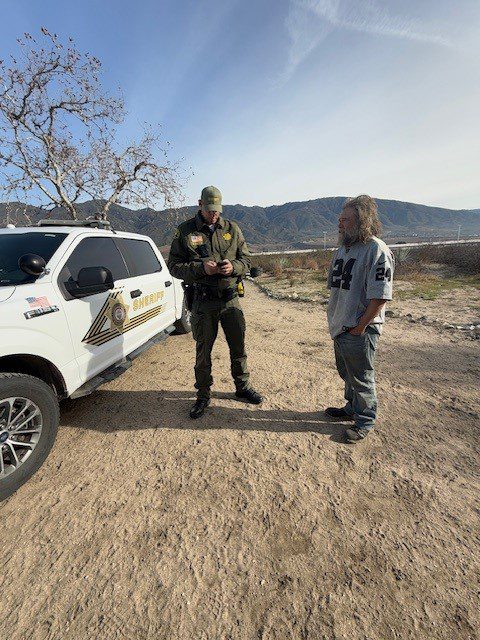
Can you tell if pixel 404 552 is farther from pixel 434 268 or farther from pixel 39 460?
pixel 434 268

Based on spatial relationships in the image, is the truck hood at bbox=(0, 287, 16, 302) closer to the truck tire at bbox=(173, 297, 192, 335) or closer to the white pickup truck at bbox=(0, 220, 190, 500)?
the white pickup truck at bbox=(0, 220, 190, 500)

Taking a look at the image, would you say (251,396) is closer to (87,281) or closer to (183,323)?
(87,281)

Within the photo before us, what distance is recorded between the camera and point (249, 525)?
1878 mm

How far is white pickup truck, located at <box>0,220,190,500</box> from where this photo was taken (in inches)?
83.7

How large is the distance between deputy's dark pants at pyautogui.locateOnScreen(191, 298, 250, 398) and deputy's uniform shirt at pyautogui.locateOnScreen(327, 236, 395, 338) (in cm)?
92

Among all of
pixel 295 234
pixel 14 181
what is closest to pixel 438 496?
pixel 14 181

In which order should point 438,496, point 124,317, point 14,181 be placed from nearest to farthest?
point 438,496
point 124,317
point 14,181

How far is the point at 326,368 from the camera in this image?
4031 mm

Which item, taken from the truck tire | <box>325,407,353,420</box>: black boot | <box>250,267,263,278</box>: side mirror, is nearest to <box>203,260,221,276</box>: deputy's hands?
<box>250,267,263,278</box>: side mirror

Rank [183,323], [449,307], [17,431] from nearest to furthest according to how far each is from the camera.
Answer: [17,431] < [183,323] < [449,307]

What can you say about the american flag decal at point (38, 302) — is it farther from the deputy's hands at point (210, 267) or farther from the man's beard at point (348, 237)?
the man's beard at point (348, 237)

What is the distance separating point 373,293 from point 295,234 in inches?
7926

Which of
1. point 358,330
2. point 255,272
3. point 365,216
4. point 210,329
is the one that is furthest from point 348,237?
point 210,329

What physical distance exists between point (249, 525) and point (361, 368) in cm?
141
